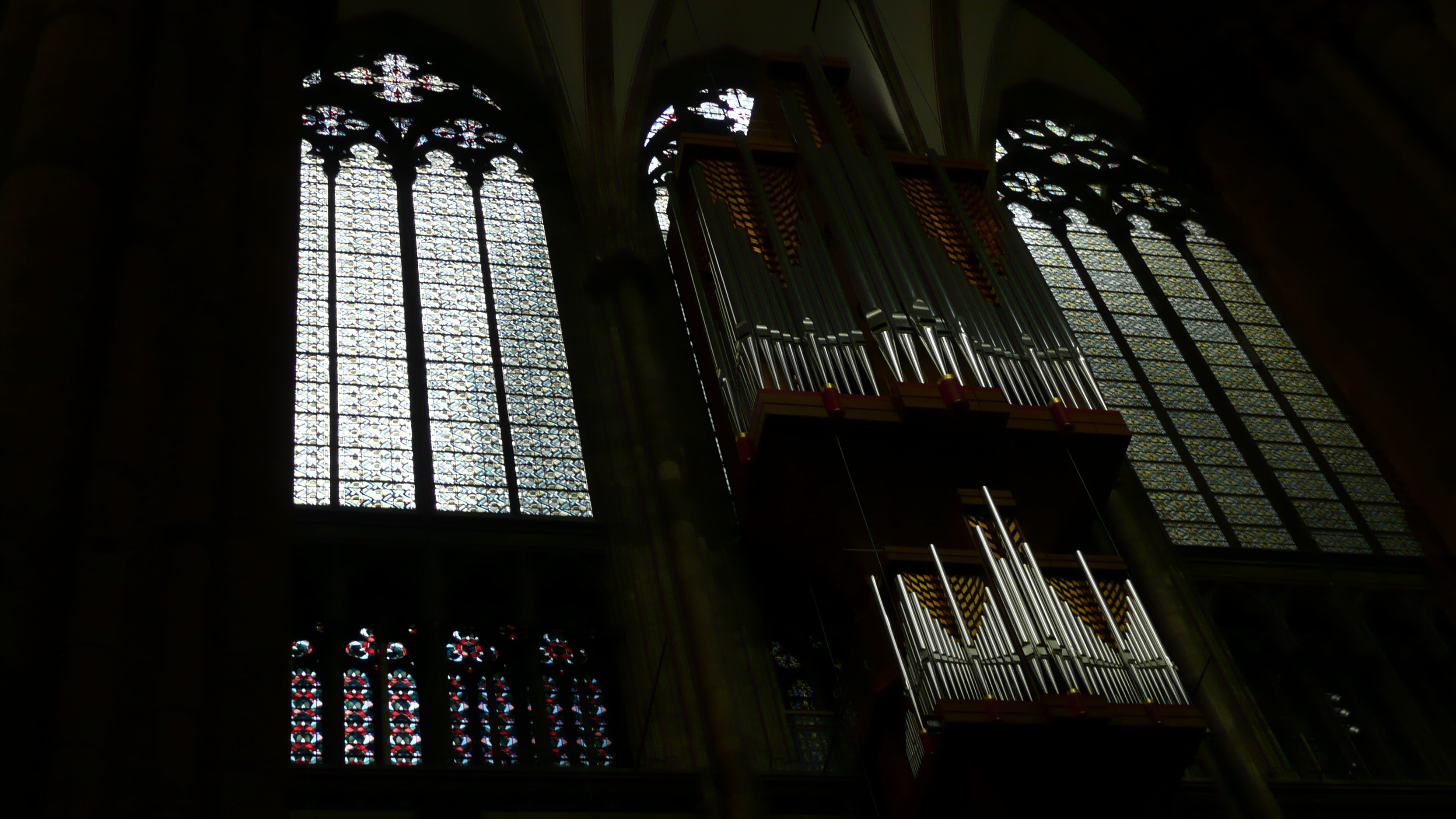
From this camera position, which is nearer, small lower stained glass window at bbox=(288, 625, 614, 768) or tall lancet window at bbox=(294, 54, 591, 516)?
small lower stained glass window at bbox=(288, 625, 614, 768)

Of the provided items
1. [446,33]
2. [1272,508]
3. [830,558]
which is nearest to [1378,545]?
[1272,508]

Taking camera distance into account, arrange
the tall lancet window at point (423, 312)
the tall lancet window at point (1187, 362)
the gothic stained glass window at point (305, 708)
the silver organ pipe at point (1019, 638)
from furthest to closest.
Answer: the tall lancet window at point (1187, 362)
the tall lancet window at point (423, 312)
the gothic stained glass window at point (305, 708)
the silver organ pipe at point (1019, 638)

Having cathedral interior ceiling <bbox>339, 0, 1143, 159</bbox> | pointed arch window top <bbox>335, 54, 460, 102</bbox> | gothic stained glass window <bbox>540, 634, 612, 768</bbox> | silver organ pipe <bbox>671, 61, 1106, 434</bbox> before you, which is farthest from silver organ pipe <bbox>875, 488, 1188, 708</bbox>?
pointed arch window top <bbox>335, 54, 460, 102</bbox>

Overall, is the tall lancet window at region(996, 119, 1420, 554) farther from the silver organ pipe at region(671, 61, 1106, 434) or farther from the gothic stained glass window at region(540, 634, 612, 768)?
the gothic stained glass window at region(540, 634, 612, 768)

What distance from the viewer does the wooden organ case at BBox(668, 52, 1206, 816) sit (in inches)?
321

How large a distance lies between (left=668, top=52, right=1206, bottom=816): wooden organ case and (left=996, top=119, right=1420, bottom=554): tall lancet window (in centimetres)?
172

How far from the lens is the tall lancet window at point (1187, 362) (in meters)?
12.1

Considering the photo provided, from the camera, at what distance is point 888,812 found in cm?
889

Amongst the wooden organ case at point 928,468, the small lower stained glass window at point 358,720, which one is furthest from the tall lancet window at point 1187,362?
the small lower stained glass window at point 358,720

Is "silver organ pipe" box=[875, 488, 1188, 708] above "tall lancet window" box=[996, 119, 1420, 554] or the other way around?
the other way around

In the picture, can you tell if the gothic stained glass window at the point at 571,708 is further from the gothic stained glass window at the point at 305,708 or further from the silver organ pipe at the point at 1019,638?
the silver organ pipe at the point at 1019,638

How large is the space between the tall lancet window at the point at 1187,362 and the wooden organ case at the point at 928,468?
1719 millimetres

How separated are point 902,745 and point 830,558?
1.32m

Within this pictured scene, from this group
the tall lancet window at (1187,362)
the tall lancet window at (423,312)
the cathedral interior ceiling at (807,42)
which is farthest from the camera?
the cathedral interior ceiling at (807,42)
